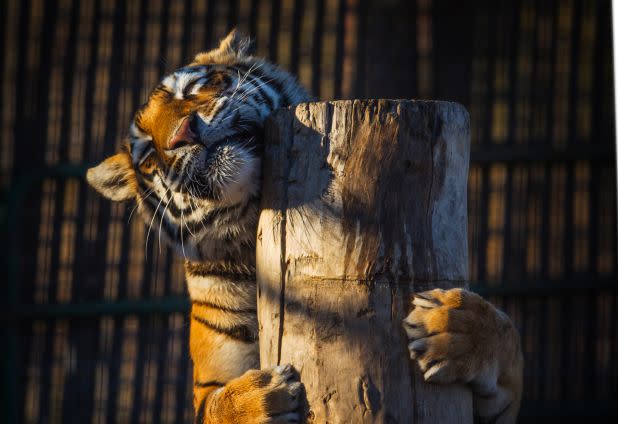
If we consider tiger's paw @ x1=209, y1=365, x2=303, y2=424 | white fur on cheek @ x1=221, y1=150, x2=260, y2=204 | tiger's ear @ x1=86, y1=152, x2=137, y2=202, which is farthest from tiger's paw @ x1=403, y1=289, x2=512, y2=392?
tiger's ear @ x1=86, y1=152, x2=137, y2=202

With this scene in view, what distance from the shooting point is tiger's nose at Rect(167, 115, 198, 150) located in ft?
5.34

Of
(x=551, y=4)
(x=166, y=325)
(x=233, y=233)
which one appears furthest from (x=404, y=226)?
(x=551, y=4)

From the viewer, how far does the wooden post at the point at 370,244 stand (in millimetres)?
1367

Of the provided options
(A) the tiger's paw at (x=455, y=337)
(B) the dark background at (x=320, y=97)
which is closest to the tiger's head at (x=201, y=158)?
(A) the tiger's paw at (x=455, y=337)

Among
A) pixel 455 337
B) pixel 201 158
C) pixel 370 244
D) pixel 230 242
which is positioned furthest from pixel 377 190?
pixel 230 242

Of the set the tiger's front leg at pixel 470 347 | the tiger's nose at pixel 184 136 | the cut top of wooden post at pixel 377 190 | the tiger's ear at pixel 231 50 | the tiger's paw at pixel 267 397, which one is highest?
the tiger's ear at pixel 231 50

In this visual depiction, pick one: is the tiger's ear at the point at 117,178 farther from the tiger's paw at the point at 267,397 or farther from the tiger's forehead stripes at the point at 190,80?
the tiger's paw at the point at 267,397

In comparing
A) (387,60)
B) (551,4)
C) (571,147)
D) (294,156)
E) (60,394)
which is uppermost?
(551,4)

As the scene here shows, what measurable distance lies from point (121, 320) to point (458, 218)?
8.56ft

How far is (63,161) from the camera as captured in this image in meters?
3.77

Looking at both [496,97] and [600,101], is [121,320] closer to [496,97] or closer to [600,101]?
[496,97]

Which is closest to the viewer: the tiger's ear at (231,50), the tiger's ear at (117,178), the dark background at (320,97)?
the tiger's ear at (117,178)

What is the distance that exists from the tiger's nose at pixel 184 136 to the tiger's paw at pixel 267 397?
458 mm

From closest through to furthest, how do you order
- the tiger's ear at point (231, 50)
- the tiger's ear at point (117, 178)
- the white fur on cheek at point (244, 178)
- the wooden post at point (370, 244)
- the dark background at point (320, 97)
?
the wooden post at point (370, 244), the white fur on cheek at point (244, 178), the tiger's ear at point (117, 178), the tiger's ear at point (231, 50), the dark background at point (320, 97)
